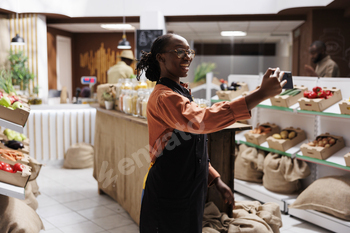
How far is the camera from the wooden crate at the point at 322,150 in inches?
138

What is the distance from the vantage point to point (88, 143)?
6.06m

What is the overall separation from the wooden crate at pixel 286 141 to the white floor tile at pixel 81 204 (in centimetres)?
A: 213

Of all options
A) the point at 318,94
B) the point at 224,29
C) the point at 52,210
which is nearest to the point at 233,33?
the point at 224,29

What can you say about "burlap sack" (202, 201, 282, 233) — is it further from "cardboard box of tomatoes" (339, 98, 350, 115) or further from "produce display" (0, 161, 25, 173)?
"produce display" (0, 161, 25, 173)

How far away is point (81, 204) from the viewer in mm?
4160

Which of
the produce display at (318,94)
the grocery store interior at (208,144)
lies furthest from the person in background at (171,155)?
the produce display at (318,94)

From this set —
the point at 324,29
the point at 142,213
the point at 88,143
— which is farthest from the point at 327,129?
the point at 324,29

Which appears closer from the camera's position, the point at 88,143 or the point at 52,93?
the point at 88,143

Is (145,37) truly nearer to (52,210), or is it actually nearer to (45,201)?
(45,201)

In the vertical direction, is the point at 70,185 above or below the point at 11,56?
below

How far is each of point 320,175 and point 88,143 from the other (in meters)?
3.73

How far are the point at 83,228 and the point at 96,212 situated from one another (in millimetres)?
444

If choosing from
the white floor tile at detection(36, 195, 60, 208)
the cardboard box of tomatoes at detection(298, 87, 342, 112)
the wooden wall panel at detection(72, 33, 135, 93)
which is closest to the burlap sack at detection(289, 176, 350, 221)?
the cardboard box of tomatoes at detection(298, 87, 342, 112)

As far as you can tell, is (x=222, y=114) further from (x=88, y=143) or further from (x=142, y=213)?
(x=88, y=143)
